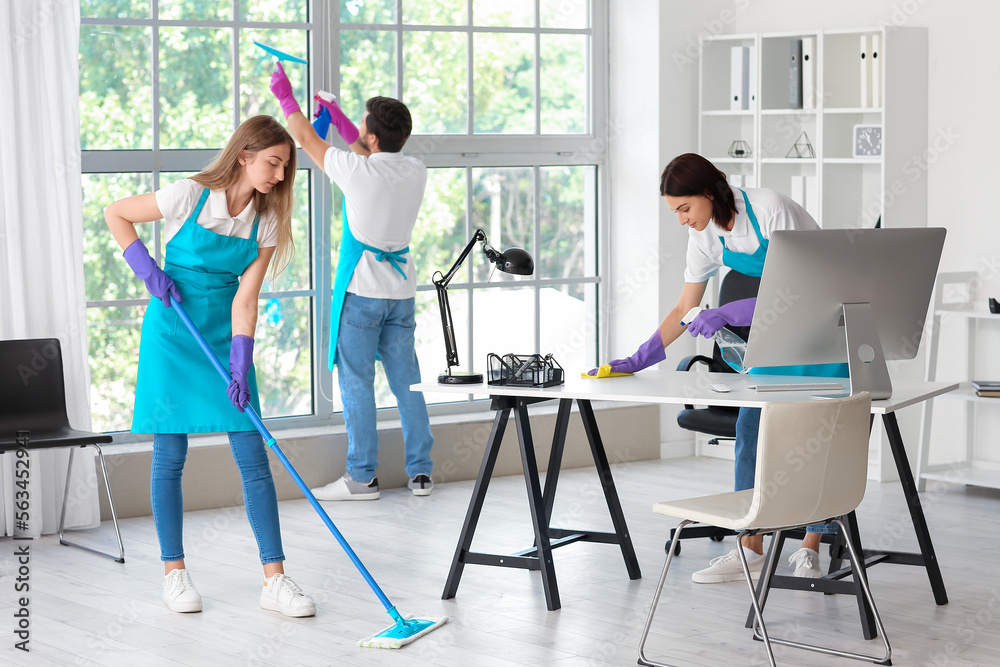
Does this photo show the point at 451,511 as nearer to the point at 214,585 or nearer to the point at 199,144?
the point at 214,585

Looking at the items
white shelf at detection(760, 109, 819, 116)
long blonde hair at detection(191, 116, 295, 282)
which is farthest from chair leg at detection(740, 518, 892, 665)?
white shelf at detection(760, 109, 819, 116)

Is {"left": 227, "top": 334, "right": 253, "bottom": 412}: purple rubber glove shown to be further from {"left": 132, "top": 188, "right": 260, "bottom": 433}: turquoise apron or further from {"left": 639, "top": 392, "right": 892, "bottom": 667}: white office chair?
{"left": 639, "top": 392, "right": 892, "bottom": 667}: white office chair

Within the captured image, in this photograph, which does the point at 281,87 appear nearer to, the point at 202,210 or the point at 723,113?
the point at 202,210

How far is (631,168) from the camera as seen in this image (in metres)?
6.32

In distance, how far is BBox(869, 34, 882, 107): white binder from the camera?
562 cm

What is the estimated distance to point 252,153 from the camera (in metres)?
3.63

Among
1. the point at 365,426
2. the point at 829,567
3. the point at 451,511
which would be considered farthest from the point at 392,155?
the point at 829,567

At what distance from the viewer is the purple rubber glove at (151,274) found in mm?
3588

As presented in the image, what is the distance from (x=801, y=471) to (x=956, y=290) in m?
2.85

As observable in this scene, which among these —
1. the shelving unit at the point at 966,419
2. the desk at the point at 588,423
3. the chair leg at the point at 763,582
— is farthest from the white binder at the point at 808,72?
the chair leg at the point at 763,582

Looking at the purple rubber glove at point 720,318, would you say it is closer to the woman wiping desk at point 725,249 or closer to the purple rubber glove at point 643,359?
the woman wiping desk at point 725,249

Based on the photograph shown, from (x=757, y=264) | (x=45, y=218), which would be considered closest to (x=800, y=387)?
(x=757, y=264)

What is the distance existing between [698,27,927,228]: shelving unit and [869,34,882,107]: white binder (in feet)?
0.04

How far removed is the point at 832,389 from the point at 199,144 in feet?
9.63
